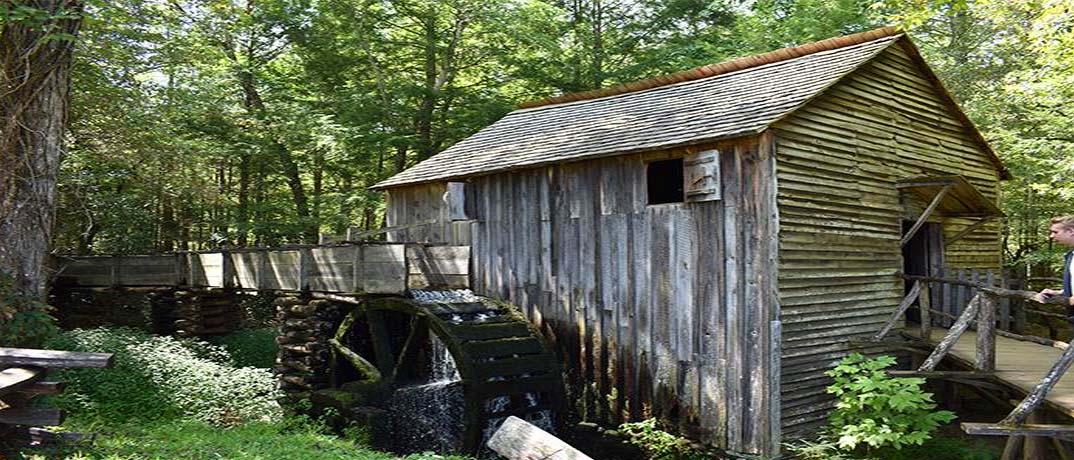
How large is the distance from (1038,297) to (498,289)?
7.32m

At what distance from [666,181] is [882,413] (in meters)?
4.98

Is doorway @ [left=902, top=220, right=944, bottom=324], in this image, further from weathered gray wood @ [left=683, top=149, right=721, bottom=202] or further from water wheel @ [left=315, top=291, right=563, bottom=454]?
water wheel @ [left=315, top=291, right=563, bottom=454]

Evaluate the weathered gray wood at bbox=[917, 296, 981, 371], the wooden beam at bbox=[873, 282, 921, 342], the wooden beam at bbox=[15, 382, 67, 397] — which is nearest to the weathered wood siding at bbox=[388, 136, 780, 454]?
the weathered gray wood at bbox=[917, 296, 981, 371]

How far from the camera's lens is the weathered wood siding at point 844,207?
28.2 ft

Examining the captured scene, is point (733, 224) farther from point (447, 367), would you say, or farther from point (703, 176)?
point (447, 367)

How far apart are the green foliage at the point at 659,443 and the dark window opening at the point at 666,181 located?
11.4 ft

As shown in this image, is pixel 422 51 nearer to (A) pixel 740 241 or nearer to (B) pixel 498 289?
(B) pixel 498 289

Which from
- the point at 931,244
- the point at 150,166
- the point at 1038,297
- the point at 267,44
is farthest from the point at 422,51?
the point at 1038,297

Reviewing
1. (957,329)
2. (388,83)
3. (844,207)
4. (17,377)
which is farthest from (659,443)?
(388,83)

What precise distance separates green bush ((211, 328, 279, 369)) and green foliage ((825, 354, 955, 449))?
1153 centimetres

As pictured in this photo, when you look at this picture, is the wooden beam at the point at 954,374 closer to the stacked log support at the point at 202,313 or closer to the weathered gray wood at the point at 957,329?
the weathered gray wood at the point at 957,329

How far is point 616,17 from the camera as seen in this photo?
2198 cm

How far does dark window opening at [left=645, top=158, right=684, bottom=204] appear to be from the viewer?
11265 mm

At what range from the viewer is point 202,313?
15383 mm
